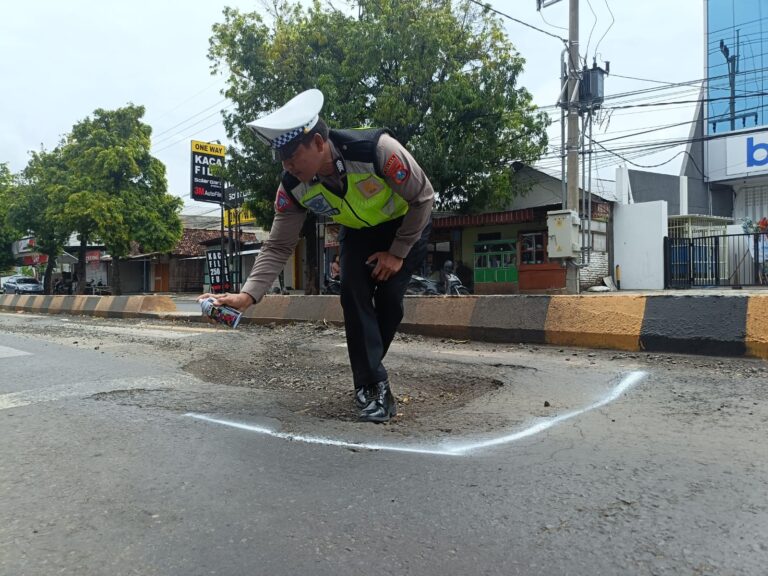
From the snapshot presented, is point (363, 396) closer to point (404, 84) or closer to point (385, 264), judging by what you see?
point (385, 264)

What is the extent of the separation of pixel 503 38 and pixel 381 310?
17659 mm

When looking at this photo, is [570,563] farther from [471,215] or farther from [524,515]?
[471,215]

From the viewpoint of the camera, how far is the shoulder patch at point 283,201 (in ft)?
10.1

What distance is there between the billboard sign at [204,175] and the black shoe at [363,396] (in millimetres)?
19609

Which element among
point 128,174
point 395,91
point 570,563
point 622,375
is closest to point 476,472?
point 570,563

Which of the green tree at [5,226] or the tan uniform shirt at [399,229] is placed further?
the green tree at [5,226]

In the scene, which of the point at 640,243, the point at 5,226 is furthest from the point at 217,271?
the point at 5,226

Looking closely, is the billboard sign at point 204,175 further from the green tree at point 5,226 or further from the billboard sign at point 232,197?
the green tree at point 5,226

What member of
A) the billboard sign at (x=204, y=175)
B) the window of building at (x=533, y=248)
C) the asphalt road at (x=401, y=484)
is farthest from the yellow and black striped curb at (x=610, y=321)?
the billboard sign at (x=204, y=175)

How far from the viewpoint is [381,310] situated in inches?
129

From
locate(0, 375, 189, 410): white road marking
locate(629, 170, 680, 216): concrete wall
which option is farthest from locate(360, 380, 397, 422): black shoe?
locate(629, 170, 680, 216): concrete wall

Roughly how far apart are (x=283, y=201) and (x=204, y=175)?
67.0 ft

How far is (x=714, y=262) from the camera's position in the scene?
53.1ft

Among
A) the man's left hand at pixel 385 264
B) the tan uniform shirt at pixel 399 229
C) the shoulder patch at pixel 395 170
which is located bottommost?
the man's left hand at pixel 385 264
